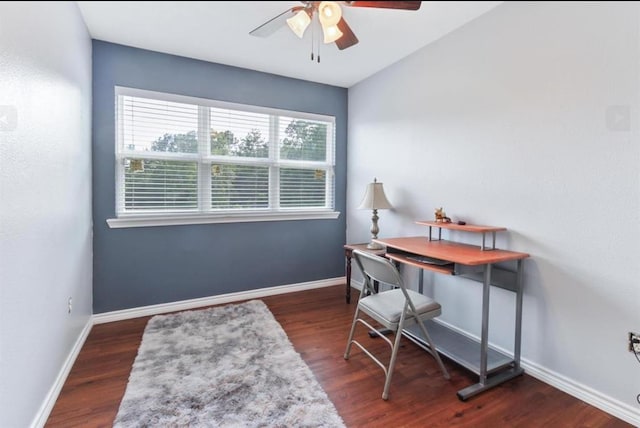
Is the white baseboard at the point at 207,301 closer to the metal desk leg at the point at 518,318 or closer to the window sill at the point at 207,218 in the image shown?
the window sill at the point at 207,218

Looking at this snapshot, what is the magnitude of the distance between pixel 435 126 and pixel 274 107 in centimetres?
163

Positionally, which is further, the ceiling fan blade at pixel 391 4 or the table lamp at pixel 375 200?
the table lamp at pixel 375 200

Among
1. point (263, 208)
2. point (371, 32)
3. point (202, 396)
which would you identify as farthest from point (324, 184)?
point (371, 32)

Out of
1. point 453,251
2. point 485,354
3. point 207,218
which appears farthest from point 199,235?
point 485,354

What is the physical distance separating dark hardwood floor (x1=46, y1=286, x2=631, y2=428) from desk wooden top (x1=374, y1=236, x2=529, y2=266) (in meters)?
0.75

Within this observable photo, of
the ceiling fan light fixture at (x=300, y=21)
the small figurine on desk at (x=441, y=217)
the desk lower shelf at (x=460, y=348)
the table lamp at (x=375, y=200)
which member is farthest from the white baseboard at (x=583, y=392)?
the ceiling fan light fixture at (x=300, y=21)

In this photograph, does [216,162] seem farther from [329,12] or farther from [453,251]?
[329,12]

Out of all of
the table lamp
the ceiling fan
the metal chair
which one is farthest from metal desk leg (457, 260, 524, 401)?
the ceiling fan

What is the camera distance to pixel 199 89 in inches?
115

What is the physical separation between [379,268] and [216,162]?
1975mm

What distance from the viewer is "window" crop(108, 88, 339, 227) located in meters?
2.74

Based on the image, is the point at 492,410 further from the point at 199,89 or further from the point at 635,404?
the point at 199,89

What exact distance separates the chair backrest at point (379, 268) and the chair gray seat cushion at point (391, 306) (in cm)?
16

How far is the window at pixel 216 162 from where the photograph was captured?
274 cm
